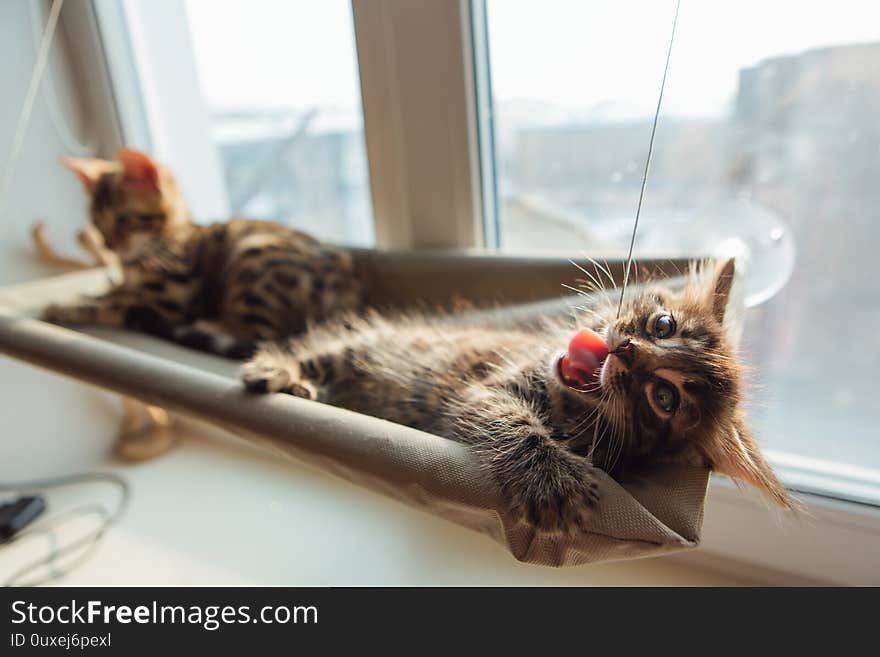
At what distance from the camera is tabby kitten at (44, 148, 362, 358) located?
1255mm

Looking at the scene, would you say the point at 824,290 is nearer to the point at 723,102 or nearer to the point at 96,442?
the point at 723,102

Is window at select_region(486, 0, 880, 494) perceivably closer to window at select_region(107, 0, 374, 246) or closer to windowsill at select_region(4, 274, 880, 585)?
windowsill at select_region(4, 274, 880, 585)

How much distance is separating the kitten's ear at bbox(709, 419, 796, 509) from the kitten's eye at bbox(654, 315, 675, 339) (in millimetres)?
A: 136

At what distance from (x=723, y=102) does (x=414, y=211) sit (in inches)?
27.7

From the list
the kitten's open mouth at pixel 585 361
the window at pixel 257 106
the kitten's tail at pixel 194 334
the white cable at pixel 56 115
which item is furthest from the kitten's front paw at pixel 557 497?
the white cable at pixel 56 115

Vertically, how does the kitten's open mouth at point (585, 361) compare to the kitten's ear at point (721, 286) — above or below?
below

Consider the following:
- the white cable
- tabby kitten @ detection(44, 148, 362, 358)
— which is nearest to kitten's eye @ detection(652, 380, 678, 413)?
tabby kitten @ detection(44, 148, 362, 358)

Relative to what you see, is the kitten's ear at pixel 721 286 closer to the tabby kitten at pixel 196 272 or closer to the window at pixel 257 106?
the tabby kitten at pixel 196 272

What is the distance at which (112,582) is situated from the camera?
126 centimetres

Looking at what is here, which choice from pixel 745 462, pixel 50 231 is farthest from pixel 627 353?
pixel 50 231

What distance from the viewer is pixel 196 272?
4.83 feet

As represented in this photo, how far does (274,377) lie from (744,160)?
1065 millimetres

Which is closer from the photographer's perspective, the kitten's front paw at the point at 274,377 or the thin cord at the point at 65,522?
the kitten's front paw at the point at 274,377

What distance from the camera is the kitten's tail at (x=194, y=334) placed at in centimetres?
117
